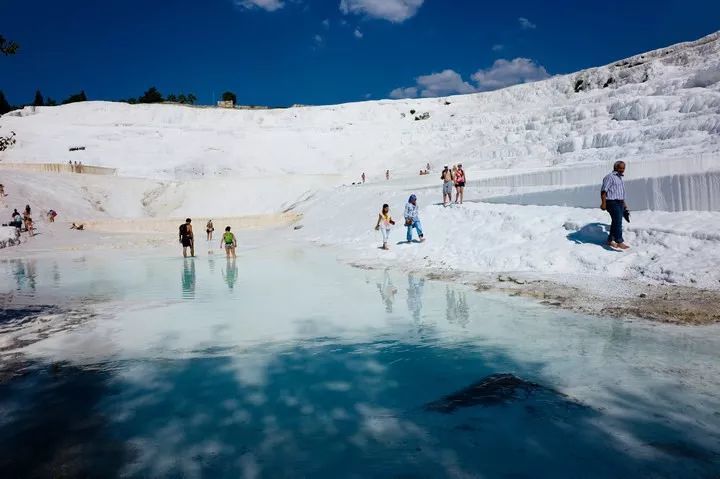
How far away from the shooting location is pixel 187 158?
52344 millimetres

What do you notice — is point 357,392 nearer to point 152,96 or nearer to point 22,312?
point 22,312

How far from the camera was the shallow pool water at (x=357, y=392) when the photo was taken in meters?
3.32

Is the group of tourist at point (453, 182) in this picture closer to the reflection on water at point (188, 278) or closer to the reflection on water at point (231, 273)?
the reflection on water at point (231, 273)

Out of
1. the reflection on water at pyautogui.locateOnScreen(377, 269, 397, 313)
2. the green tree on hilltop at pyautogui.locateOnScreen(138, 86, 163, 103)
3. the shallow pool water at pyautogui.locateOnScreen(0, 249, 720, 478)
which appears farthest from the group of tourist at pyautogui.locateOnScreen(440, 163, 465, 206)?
the green tree on hilltop at pyautogui.locateOnScreen(138, 86, 163, 103)

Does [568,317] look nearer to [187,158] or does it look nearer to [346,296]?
[346,296]

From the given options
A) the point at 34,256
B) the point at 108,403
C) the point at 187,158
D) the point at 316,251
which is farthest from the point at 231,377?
the point at 187,158

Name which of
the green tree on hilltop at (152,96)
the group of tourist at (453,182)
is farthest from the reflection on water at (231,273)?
the green tree on hilltop at (152,96)

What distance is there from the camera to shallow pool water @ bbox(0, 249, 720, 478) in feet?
10.9

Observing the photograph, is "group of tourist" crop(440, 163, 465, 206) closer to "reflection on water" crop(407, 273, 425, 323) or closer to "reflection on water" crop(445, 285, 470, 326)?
"reflection on water" crop(407, 273, 425, 323)

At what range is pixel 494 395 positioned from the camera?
4.29m

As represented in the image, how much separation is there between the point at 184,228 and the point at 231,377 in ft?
41.2

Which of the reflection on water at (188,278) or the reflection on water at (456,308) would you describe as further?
the reflection on water at (188,278)

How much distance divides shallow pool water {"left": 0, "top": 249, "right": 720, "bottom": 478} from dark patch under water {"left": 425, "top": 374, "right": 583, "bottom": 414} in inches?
0.8

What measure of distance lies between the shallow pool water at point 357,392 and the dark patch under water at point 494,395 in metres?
0.02
